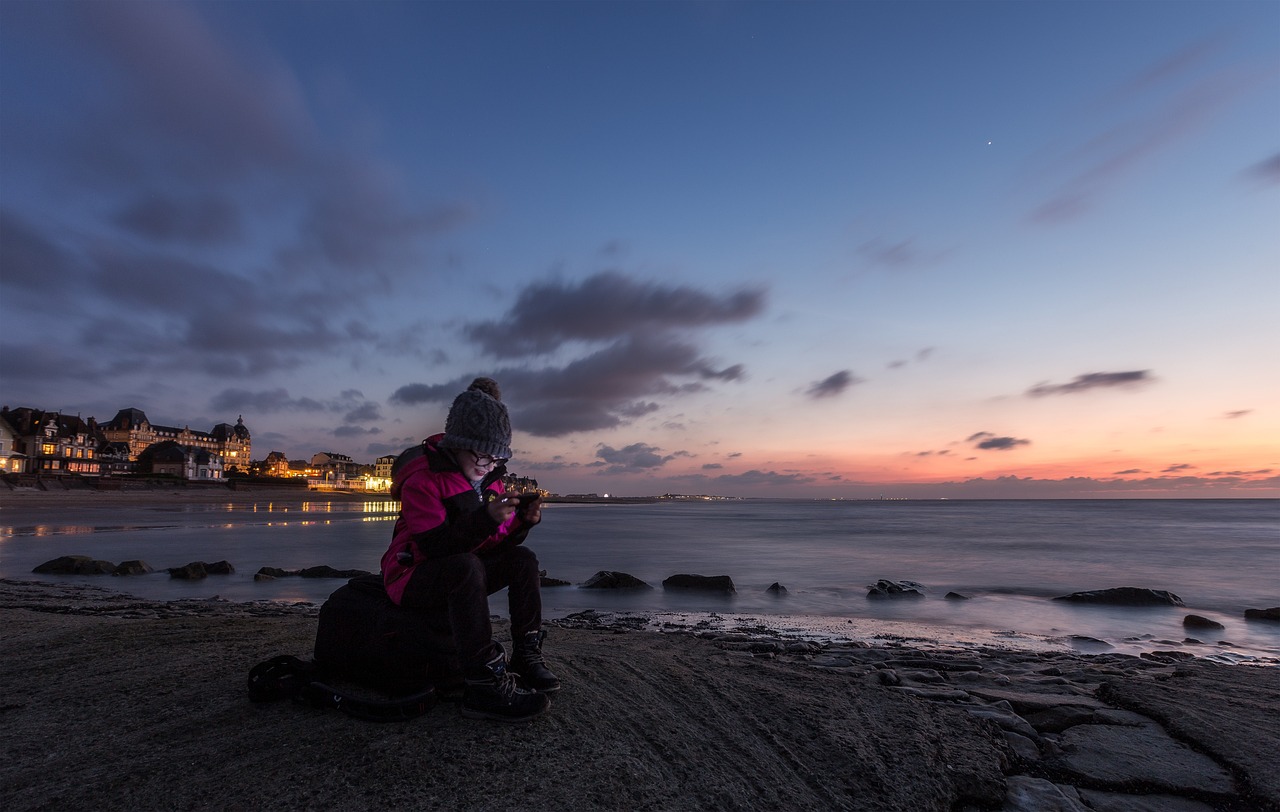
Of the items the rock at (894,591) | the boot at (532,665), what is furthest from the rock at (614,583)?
the boot at (532,665)

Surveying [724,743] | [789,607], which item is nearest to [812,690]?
[724,743]

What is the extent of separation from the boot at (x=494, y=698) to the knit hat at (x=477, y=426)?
1015 mm

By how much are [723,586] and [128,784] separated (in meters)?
12.1

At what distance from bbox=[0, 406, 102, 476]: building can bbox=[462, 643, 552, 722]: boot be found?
10232 centimetres

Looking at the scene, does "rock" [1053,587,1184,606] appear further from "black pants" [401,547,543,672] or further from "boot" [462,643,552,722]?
"black pants" [401,547,543,672]

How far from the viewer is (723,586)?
13711 mm

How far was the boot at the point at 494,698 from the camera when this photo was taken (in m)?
3.09

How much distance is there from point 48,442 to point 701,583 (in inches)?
4097

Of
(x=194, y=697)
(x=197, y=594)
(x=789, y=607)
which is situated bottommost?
(x=789, y=607)

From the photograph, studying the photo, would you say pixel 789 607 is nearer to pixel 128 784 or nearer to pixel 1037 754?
pixel 1037 754

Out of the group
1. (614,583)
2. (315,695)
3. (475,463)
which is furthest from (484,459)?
(614,583)

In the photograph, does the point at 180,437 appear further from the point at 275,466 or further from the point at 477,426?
the point at 477,426

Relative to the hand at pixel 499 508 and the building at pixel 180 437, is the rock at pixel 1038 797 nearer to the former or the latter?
the hand at pixel 499 508

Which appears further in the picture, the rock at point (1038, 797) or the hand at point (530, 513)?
the hand at point (530, 513)
